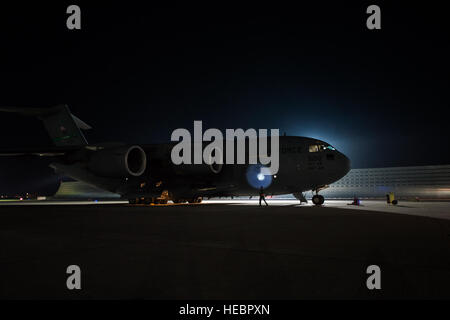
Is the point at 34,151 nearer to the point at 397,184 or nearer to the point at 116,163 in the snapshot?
the point at 116,163

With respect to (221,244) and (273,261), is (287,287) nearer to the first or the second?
(273,261)

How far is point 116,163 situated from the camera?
19750mm

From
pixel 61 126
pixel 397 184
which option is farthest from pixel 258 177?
pixel 397 184

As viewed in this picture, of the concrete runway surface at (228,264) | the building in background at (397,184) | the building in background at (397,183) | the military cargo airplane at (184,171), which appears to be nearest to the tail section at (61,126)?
the military cargo airplane at (184,171)

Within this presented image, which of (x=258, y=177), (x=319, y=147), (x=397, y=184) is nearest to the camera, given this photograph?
(x=319, y=147)

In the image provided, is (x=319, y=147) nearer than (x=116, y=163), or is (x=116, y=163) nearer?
(x=319, y=147)

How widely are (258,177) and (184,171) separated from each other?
14.3 ft

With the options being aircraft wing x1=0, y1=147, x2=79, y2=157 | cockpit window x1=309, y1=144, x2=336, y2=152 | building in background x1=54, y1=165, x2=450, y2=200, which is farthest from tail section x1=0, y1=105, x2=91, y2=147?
cockpit window x1=309, y1=144, x2=336, y2=152

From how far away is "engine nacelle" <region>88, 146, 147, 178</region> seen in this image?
19719 mm

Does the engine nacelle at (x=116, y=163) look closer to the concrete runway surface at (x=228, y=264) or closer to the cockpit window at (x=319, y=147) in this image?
the cockpit window at (x=319, y=147)

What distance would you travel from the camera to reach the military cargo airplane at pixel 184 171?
1908cm

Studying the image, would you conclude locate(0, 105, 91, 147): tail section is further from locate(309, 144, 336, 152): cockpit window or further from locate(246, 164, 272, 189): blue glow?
locate(309, 144, 336, 152): cockpit window

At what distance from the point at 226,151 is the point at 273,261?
16.6 metres

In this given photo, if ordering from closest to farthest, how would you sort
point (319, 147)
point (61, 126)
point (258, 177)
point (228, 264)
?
point (228, 264) < point (319, 147) < point (258, 177) < point (61, 126)
